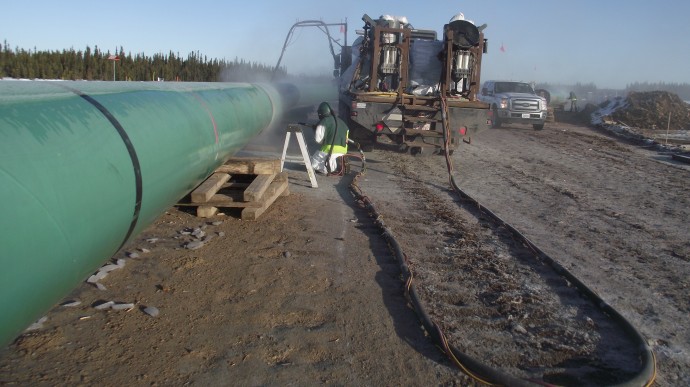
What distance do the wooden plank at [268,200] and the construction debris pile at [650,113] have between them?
20088 millimetres

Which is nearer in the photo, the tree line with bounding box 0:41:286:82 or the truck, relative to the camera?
the truck

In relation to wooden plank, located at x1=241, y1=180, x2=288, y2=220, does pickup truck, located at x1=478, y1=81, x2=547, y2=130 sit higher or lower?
higher

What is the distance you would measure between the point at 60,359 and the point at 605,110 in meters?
27.9

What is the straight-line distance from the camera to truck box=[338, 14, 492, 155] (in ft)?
38.3

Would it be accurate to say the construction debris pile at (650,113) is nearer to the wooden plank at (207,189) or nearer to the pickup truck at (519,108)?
the pickup truck at (519,108)

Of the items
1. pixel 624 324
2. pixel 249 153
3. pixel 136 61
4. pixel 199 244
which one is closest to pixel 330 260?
pixel 199 244

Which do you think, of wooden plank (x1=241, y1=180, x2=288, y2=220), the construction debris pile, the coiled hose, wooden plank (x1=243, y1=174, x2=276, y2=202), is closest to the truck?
wooden plank (x1=241, y1=180, x2=288, y2=220)

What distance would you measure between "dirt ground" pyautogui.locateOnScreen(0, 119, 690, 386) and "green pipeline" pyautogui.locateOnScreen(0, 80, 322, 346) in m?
0.57

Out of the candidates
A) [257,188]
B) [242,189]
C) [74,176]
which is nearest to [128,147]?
[74,176]

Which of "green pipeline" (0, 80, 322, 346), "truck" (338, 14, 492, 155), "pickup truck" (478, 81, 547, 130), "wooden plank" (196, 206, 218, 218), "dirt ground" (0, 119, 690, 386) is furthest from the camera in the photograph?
"pickup truck" (478, 81, 547, 130)

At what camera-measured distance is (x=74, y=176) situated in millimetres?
3125

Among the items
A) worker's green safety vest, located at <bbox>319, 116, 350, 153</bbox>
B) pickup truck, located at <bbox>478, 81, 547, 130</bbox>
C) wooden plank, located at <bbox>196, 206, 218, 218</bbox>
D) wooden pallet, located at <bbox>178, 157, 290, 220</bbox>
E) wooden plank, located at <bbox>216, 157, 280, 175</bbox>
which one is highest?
pickup truck, located at <bbox>478, 81, 547, 130</bbox>

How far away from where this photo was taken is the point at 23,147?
2822 millimetres

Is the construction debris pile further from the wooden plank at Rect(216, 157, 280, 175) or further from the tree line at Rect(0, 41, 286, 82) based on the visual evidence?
the wooden plank at Rect(216, 157, 280, 175)
